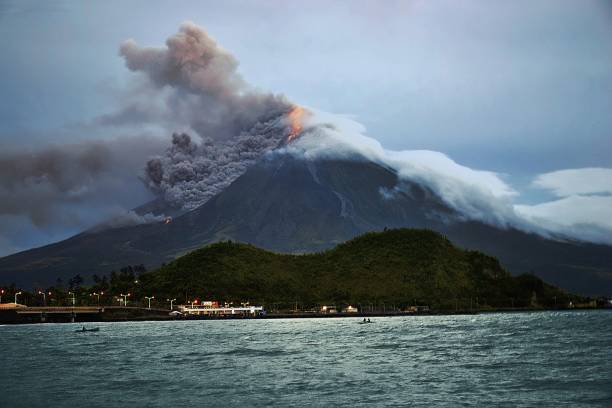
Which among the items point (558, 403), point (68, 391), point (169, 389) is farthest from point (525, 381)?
point (68, 391)

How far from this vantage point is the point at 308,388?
7850 cm

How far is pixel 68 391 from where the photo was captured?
78.3 m

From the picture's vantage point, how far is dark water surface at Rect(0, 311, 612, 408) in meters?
71.2

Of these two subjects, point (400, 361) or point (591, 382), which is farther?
point (400, 361)

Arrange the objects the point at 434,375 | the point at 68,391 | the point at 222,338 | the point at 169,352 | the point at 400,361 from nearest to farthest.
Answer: the point at 68,391
the point at 434,375
the point at 400,361
the point at 169,352
the point at 222,338

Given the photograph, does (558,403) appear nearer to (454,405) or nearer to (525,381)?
(454,405)

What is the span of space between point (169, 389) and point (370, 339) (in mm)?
81620

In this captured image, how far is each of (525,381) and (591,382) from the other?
593 centimetres

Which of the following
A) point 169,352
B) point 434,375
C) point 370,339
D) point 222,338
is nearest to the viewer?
point 434,375

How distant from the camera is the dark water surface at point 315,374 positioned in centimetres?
7125

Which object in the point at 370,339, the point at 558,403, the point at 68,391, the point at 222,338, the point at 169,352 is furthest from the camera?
the point at 222,338

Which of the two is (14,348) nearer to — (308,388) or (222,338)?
(222,338)

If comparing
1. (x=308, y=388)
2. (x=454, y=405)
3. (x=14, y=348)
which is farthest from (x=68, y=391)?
(x=14, y=348)

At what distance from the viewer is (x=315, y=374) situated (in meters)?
90.4
